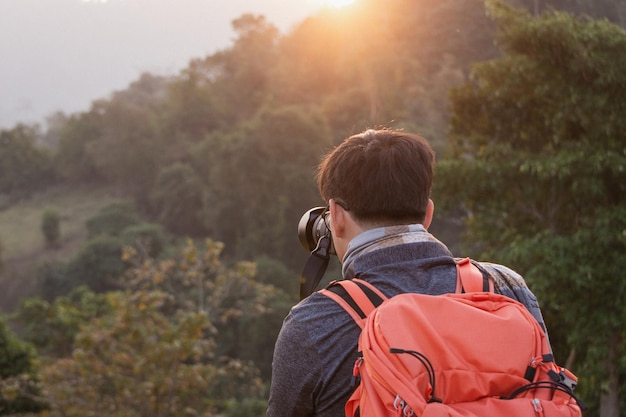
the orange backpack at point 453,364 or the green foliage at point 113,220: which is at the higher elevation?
the orange backpack at point 453,364

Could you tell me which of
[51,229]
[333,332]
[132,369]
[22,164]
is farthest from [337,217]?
[22,164]

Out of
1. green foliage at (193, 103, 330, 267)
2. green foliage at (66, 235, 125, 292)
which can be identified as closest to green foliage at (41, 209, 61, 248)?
green foliage at (66, 235, 125, 292)

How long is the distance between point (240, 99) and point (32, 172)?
12.2 meters

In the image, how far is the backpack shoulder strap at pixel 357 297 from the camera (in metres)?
1.12

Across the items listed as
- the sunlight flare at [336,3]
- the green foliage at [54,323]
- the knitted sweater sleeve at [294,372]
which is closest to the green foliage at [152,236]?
the green foliage at [54,323]

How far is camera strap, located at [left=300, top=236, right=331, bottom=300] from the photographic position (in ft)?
4.43

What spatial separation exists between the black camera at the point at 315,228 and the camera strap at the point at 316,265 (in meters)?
0.01

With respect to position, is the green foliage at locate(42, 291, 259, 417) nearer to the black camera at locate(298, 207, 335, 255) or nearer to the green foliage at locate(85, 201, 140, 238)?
the black camera at locate(298, 207, 335, 255)

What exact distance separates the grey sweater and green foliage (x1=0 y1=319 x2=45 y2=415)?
701 cm

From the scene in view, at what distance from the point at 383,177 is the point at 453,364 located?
1.01 ft

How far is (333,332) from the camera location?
1.12m

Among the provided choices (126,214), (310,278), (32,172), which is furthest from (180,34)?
(310,278)

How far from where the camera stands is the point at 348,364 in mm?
1121

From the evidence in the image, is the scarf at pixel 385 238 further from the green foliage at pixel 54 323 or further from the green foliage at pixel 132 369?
the green foliage at pixel 54 323
